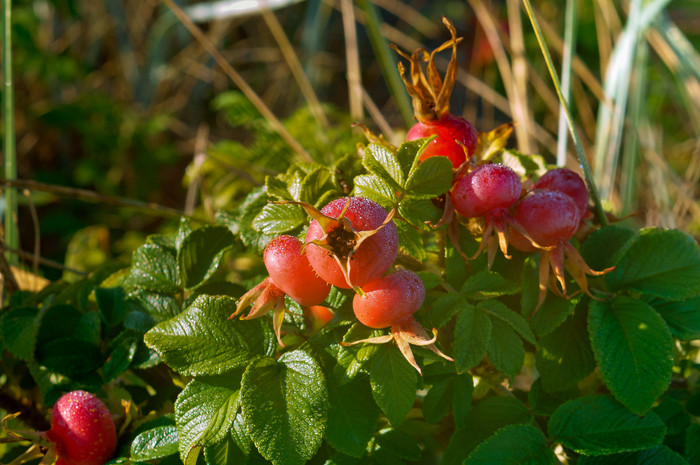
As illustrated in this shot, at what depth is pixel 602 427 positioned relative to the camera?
0.55 m

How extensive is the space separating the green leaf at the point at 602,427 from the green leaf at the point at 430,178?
0.77 ft

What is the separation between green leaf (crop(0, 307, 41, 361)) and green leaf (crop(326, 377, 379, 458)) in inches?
13.2

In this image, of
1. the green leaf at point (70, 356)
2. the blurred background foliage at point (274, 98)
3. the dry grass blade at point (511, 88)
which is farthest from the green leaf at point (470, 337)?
the dry grass blade at point (511, 88)

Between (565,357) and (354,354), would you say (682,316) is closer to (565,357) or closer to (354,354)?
(565,357)

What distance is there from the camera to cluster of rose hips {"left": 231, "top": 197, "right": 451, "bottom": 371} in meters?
0.44

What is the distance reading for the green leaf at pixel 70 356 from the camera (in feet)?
2.04

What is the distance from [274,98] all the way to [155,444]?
239 cm

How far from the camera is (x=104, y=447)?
0.55m

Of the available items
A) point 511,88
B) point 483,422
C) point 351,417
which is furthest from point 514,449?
point 511,88

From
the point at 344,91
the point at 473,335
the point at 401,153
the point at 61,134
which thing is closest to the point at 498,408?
the point at 473,335

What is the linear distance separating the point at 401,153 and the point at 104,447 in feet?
1.24

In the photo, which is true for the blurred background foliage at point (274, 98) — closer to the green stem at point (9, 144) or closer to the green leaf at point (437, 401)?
the green stem at point (9, 144)

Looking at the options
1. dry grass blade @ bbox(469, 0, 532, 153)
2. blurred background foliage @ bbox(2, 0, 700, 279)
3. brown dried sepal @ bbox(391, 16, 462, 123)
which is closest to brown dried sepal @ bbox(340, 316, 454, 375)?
brown dried sepal @ bbox(391, 16, 462, 123)

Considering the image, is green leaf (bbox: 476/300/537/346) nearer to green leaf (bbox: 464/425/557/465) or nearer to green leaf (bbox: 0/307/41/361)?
green leaf (bbox: 464/425/557/465)
